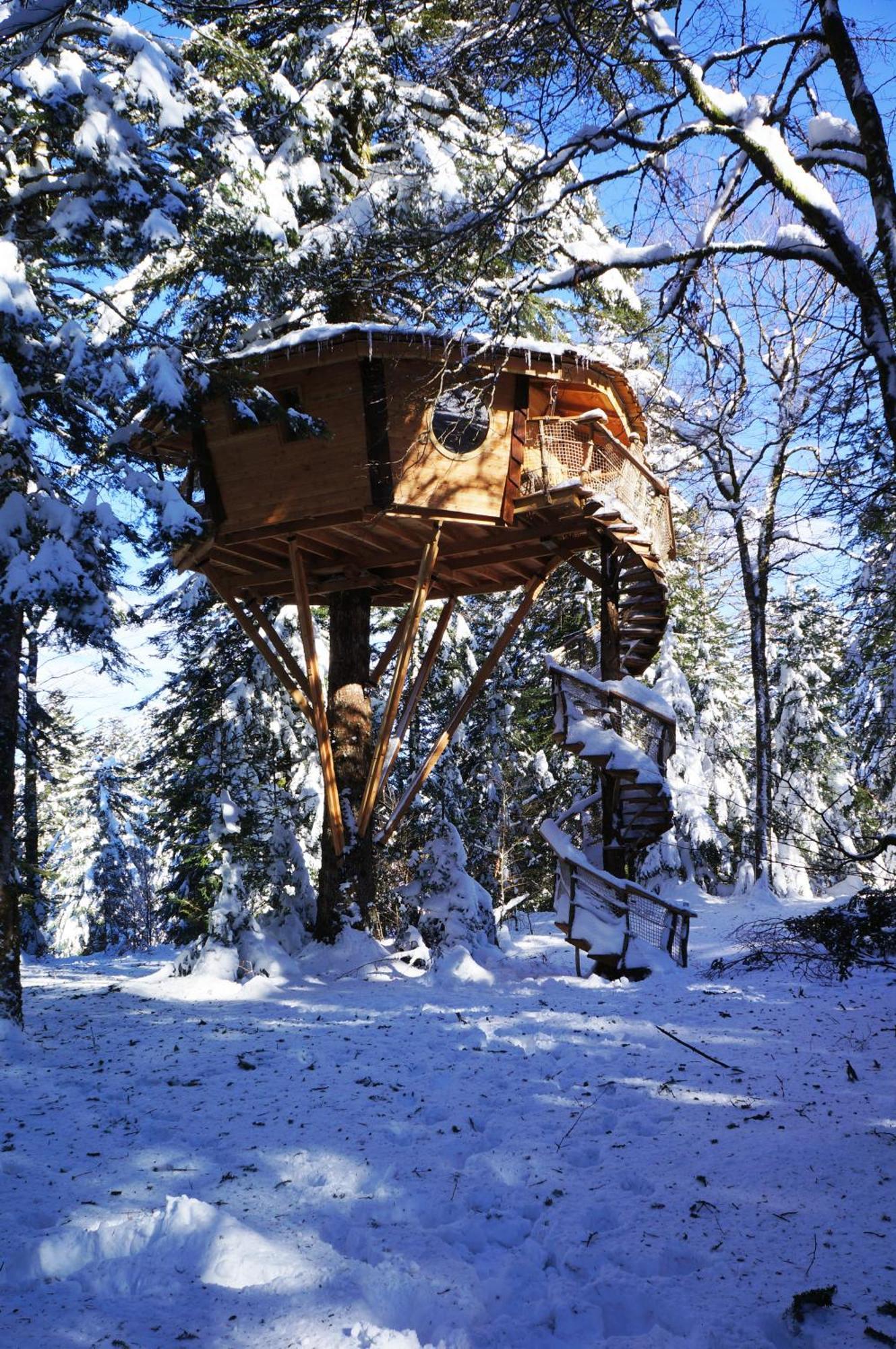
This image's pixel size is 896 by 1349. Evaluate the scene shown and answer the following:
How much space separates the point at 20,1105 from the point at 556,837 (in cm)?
760

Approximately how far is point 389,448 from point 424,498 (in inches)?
31.9

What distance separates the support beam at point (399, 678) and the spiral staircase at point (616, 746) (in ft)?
5.89

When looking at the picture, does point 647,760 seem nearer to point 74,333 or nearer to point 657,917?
point 657,917

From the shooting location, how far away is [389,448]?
36.2ft

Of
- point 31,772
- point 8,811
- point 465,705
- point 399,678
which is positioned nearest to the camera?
point 8,811

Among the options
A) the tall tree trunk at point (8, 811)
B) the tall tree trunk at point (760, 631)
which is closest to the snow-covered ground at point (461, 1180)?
the tall tree trunk at point (8, 811)

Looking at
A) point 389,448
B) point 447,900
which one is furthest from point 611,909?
point 389,448

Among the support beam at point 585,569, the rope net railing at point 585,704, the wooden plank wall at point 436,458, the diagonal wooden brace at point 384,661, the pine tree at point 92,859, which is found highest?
the wooden plank wall at point 436,458

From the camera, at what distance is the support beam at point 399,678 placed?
11.7 m

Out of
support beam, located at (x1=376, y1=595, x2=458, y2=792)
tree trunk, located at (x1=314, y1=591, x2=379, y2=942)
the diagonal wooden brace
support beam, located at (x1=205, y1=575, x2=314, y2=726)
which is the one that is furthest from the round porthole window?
support beam, located at (x1=205, y1=575, x2=314, y2=726)

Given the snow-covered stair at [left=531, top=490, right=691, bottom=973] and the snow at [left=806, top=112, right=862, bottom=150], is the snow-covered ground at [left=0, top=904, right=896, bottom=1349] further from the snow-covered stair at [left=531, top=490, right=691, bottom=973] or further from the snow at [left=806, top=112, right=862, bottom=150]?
the snow at [left=806, top=112, right=862, bottom=150]

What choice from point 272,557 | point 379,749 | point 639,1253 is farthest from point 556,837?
point 639,1253

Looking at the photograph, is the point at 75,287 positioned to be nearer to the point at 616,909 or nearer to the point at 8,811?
the point at 8,811

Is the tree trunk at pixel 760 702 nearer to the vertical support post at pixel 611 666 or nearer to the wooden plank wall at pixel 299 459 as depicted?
the vertical support post at pixel 611 666
